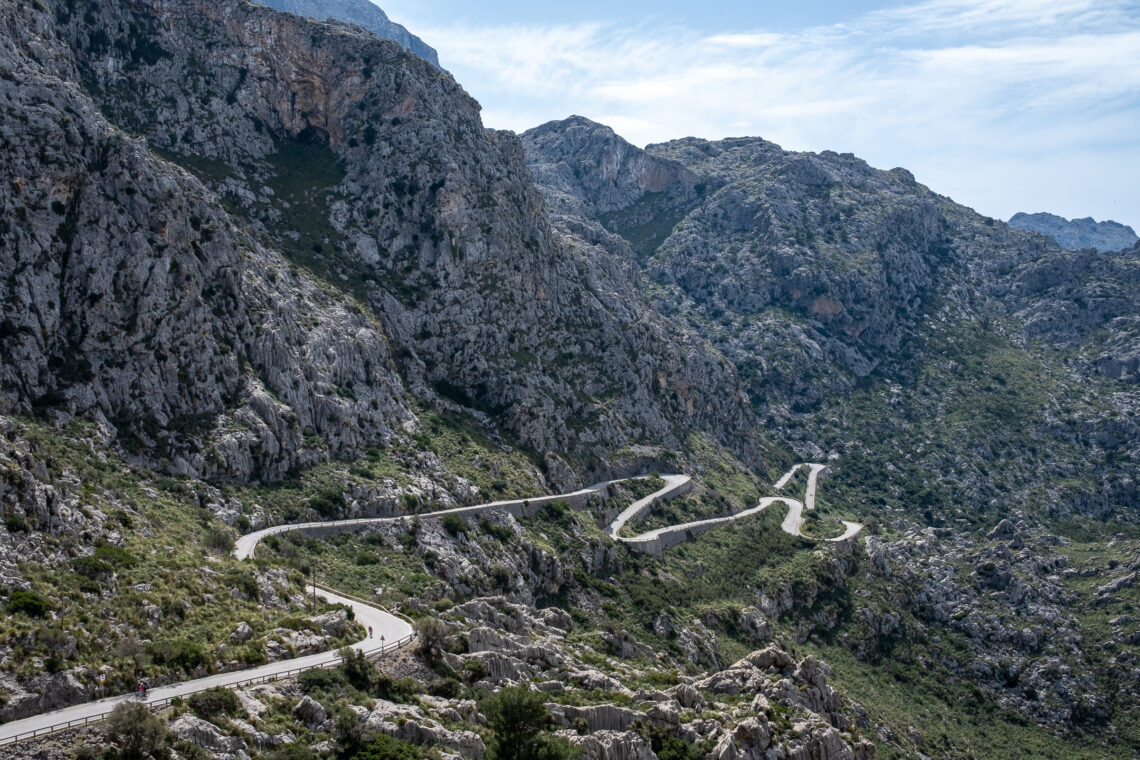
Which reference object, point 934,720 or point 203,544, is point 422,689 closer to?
point 203,544

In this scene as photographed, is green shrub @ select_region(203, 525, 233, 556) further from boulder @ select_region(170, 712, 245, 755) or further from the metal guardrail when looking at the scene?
boulder @ select_region(170, 712, 245, 755)

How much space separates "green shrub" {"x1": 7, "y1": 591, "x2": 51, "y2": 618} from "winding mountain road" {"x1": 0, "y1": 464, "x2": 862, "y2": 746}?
546 cm

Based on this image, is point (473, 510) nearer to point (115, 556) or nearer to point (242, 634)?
point (242, 634)

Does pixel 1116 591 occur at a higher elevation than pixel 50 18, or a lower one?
lower

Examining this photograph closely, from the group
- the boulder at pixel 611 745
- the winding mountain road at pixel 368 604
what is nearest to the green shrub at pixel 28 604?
the winding mountain road at pixel 368 604

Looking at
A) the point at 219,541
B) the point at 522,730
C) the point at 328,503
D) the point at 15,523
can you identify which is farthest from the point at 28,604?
the point at 328,503

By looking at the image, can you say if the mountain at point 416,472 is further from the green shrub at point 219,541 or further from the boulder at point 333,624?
the boulder at point 333,624

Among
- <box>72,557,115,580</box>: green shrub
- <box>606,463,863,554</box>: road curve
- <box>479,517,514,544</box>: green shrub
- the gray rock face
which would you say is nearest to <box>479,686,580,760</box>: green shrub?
<box>72,557,115,580</box>: green shrub

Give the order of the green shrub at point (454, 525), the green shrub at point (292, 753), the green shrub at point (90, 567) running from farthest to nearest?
the green shrub at point (454, 525)
the green shrub at point (90, 567)
the green shrub at point (292, 753)

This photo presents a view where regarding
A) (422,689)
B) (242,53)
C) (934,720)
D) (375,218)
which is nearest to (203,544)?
(422,689)

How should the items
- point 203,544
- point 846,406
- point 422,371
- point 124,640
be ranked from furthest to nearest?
point 846,406, point 422,371, point 203,544, point 124,640

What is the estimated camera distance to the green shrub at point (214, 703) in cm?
3553

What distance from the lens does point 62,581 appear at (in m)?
40.6

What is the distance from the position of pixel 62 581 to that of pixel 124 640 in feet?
16.3
